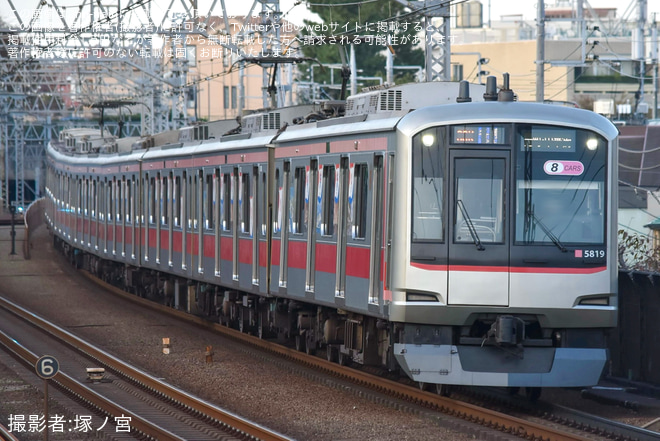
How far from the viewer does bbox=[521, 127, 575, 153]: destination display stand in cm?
1134

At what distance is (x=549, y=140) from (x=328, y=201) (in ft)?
10.3

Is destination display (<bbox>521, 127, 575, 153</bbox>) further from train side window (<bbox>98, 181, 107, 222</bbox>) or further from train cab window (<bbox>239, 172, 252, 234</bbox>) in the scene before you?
train side window (<bbox>98, 181, 107, 222</bbox>)

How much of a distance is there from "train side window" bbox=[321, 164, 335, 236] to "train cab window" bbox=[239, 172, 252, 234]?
10.4 feet

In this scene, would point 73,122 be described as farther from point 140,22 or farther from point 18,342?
point 18,342

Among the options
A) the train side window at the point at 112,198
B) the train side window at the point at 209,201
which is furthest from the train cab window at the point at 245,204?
the train side window at the point at 112,198

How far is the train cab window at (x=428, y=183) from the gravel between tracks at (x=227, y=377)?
1.72m

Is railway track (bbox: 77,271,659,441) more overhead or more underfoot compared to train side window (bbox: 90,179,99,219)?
more underfoot

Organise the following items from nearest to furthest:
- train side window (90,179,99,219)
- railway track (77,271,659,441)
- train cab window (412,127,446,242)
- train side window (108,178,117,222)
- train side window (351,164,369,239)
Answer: railway track (77,271,659,441), train cab window (412,127,446,242), train side window (351,164,369,239), train side window (108,178,117,222), train side window (90,179,99,219)

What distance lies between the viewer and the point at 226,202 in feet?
59.6

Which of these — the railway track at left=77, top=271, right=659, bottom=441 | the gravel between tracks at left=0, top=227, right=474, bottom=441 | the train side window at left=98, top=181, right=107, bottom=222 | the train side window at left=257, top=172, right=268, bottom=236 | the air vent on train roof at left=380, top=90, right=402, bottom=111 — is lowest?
the gravel between tracks at left=0, top=227, right=474, bottom=441

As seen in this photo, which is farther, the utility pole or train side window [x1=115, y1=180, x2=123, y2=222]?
train side window [x1=115, y1=180, x2=123, y2=222]

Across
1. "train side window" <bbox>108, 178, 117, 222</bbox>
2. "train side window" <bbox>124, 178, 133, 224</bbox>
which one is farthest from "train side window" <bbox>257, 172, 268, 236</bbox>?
"train side window" <bbox>108, 178, 117, 222</bbox>

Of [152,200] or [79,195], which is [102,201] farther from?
[152,200]

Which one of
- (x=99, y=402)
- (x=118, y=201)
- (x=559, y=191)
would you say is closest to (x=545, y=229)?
(x=559, y=191)
